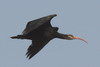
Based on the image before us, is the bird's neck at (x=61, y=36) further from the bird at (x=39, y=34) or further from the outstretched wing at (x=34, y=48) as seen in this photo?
the outstretched wing at (x=34, y=48)

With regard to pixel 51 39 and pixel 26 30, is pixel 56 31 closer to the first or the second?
pixel 51 39

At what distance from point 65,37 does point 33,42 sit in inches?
74.3

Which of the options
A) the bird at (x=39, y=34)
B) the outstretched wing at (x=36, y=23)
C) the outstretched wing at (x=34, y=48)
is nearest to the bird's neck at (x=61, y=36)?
the bird at (x=39, y=34)

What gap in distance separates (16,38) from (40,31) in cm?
130

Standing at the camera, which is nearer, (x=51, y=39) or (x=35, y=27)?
(x=35, y=27)

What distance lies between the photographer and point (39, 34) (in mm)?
28266

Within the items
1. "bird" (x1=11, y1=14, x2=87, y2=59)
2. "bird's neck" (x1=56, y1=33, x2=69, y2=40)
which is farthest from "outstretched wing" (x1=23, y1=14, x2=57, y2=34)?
"bird's neck" (x1=56, y1=33, x2=69, y2=40)

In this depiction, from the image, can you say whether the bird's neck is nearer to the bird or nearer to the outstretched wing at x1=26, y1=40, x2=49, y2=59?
the bird

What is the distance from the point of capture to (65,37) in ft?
97.9

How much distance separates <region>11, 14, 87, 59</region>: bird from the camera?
27.3 metres

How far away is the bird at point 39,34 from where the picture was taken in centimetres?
2728

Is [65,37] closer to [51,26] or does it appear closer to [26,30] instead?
[51,26]

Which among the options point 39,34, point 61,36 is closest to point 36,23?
point 39,34

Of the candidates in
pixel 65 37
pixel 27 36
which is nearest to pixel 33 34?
pixel 27 36
